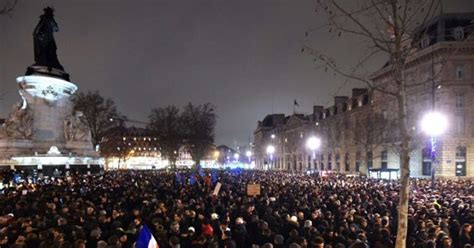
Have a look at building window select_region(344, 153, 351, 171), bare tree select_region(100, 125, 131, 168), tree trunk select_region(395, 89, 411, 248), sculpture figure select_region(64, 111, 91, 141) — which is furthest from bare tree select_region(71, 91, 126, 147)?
tree trunk select_region(395, 89, 411, 248)

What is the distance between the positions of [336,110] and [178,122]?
3349 cm

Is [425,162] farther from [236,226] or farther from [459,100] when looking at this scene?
[236,226]

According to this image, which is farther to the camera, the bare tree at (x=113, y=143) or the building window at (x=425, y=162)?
the bare tree at (x=113, y=143)

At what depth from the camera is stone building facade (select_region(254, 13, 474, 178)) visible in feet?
169

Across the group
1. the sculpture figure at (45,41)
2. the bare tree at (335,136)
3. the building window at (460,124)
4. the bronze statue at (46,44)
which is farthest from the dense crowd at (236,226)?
the bare tree at (335,136)

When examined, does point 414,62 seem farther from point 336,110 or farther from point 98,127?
point 98,127

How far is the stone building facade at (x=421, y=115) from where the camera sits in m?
51.6

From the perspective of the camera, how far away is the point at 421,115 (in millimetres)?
54312

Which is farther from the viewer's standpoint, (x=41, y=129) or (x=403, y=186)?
(x=41, y=129)

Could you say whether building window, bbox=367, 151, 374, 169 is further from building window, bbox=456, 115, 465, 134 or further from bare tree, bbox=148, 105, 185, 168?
Answer: bare tree, bbox=148, 105, 185, 168

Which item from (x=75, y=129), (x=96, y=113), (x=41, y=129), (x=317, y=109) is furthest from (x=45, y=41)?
(x=317, y=109)

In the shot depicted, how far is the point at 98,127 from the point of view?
78.5 m

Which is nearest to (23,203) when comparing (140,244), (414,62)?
(140,244)

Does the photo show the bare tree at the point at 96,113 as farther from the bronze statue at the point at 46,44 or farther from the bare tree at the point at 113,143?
the bronze statue at the point at 46,44
